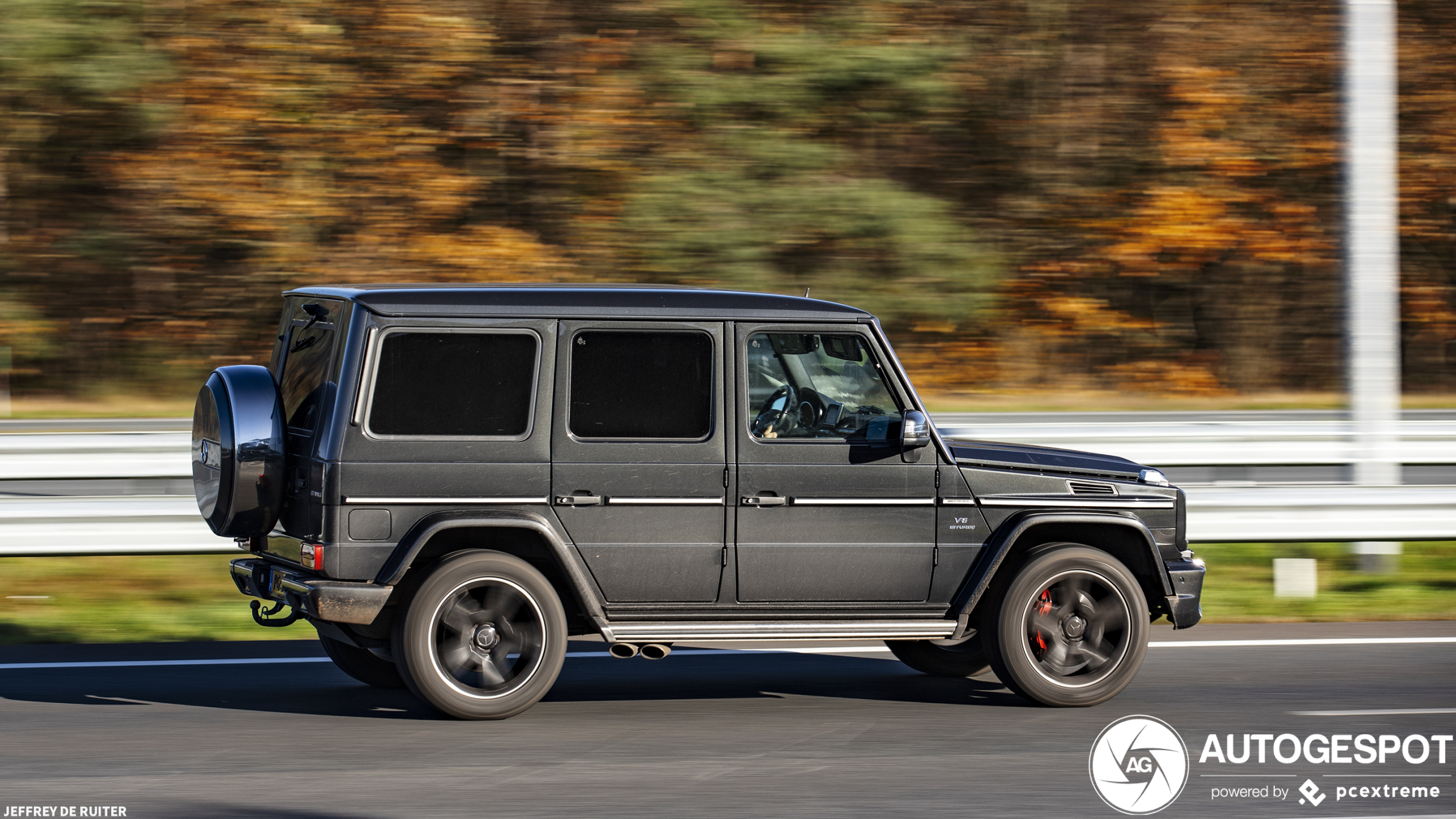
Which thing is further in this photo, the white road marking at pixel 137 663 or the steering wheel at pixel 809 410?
the white road marking at pixel 137 663

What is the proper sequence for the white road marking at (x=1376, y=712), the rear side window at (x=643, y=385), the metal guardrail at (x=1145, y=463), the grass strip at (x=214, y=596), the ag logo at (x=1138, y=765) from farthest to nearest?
the grass strip at (x=214, y=596)
the metal guardrail at (x=1145, y=463)
the white road marking at (x=1376, y=712)
the rear side window at (x=643, y=385)
the ag logo at (x=1138, y=765)

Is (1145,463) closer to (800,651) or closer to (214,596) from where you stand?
(800,651)

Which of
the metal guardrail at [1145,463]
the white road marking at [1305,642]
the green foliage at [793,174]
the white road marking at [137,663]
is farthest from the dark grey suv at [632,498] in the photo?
the green foliage at [793,174]

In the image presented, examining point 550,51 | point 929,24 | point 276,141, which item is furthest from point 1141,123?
point 276,141

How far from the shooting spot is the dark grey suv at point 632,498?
6.88 m

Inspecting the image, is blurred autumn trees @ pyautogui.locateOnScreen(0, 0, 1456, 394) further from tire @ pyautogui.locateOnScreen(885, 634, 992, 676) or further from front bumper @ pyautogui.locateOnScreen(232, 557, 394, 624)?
front bumper @ pyautogui.locateOnScreen(232, 557, 394, 624)

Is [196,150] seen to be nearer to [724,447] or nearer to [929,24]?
[929,24]

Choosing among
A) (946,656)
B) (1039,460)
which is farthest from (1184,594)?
(946,656)

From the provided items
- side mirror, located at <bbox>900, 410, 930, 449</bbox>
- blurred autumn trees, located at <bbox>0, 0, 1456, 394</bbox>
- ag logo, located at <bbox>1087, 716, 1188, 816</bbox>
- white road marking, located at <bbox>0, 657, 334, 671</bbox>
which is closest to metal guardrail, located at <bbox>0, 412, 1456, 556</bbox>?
white road marking, located at <bbox>0, 657, 334, 671</bbox>

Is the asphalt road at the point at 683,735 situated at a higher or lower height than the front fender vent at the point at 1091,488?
lower

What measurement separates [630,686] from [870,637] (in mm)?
1329

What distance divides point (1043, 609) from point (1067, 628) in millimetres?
141

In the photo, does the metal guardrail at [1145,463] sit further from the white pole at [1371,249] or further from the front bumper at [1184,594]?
the front bumper at [1184,594]

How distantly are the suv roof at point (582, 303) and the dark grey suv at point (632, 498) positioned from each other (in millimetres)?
13
